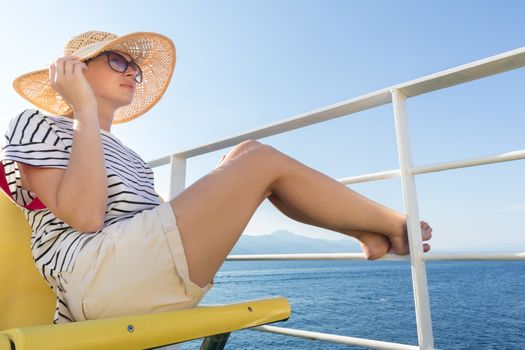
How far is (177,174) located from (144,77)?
0.50m

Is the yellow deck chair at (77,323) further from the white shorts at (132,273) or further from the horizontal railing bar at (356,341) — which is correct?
the horizontal railing bar at (356,341)

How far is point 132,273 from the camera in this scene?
72cm

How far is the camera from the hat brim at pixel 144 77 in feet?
4.03

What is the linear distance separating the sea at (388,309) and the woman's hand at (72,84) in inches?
459

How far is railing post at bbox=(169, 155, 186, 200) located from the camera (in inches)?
70.6

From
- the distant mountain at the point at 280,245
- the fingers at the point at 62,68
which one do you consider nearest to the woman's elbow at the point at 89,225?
the fingers at the point at 62,68

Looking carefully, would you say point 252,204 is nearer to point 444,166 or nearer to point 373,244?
point 373,244

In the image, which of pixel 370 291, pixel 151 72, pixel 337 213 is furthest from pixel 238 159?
pixel 370 291

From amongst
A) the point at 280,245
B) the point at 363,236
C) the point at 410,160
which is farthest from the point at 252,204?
the point at 280,245

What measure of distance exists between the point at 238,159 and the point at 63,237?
0.45 m

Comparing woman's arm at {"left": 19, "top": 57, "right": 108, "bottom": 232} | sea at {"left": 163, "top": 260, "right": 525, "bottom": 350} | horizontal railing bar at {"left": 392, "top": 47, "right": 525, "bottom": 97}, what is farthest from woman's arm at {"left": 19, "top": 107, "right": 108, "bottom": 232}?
sea at {"left": 163, "top": 260, "right": 525, "bottom": 350}

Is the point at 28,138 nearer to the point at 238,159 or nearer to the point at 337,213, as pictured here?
the point at 238,159

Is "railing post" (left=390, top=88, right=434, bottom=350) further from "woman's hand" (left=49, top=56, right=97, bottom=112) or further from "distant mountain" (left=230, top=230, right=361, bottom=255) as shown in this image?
"distant mountain" (left=230, top=230, right=361, bottom=255)

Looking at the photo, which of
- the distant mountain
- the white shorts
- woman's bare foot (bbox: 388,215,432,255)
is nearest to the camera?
the white shorts
